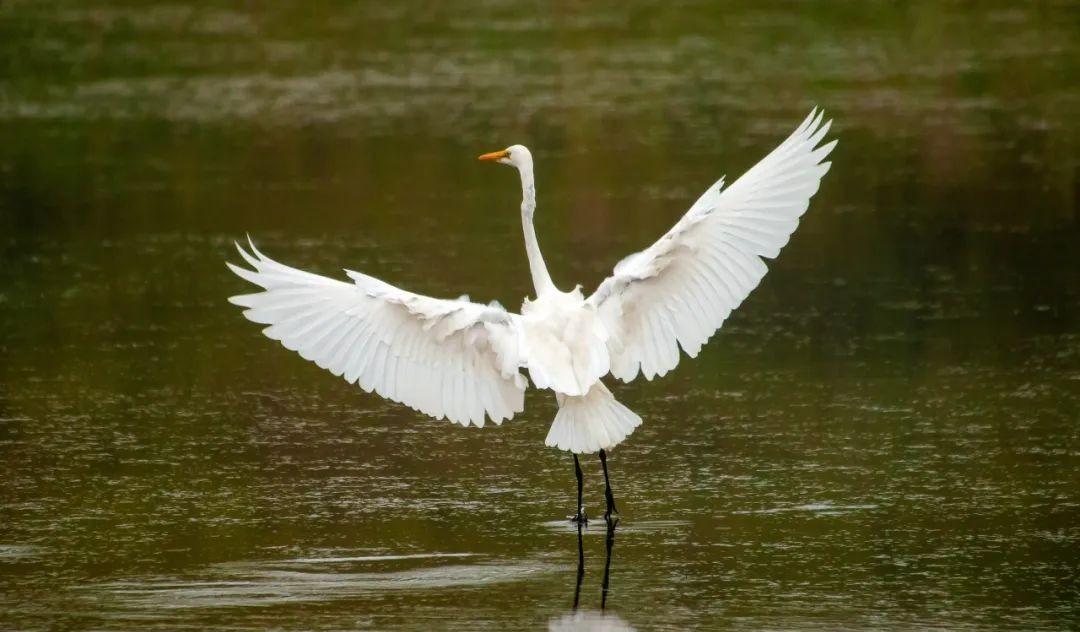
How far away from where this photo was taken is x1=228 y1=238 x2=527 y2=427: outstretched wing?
709 cm

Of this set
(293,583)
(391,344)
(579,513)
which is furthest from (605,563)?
(391,344)

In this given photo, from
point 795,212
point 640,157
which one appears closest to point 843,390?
point 795,212

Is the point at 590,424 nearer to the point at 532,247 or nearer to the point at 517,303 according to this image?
the point at 532,247

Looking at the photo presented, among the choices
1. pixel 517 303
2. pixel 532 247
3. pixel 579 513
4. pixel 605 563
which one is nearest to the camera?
pixel 605 563

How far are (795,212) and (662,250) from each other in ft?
1.90

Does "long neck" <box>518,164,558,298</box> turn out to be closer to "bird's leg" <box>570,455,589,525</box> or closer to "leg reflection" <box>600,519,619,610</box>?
"bird's leg" <box>570,455,589,525</box>

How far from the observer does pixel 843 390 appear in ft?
28.3

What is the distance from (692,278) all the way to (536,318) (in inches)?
25.6

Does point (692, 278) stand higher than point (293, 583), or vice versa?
point (692, 278)

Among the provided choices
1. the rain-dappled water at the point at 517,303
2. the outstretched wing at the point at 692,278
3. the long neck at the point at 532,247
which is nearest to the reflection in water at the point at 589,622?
the rain-dappled water at the point at 517,303

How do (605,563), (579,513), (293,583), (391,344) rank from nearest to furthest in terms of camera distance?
(293,583), (605,563), (579,513), (391,344)

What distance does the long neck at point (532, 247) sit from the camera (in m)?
7.52

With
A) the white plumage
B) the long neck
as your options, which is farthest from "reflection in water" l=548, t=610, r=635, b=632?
the long neck

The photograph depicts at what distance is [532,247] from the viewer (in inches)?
305
